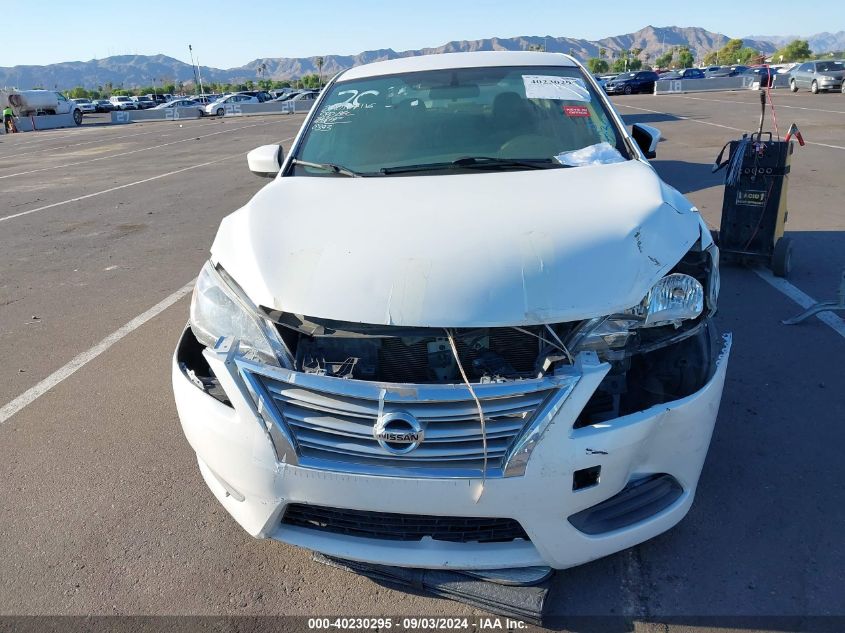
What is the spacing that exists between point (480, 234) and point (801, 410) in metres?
2.23

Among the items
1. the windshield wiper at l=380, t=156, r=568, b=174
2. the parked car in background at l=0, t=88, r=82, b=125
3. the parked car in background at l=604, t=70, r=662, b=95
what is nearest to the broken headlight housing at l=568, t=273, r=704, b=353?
the windshield wiper at l=380, t=156, r=568, b=174

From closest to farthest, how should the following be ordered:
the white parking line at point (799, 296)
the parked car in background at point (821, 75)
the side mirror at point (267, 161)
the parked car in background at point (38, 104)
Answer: the side mirror at point (267, 161) < the white parking line at point (799, 296) < the parked car in background at point (821, 75) < the parked car in background at point (38, 104)

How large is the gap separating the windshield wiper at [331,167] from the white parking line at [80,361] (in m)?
2.15

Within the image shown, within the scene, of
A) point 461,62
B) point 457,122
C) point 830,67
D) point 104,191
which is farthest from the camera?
point 830,67

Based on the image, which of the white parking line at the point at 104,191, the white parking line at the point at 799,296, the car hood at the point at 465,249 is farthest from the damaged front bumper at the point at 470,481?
the white parking line at the point at 104,191

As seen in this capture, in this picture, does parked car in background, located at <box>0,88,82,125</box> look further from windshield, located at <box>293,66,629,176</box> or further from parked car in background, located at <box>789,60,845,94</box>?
windshield, located at <box>293,66,629,176</box>

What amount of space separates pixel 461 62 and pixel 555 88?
2.39 ft

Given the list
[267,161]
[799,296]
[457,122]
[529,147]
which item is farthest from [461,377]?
[799,296]

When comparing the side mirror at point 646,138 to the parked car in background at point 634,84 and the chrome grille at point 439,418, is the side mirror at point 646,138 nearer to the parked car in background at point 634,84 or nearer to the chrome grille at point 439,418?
the chrome grille at point 439,418

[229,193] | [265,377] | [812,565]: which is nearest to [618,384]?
[812,565]

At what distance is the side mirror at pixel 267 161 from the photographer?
13.5ft

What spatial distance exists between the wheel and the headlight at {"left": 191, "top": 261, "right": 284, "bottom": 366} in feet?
15.7

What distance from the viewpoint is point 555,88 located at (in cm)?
388

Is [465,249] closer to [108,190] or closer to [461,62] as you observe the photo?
[461,62]
